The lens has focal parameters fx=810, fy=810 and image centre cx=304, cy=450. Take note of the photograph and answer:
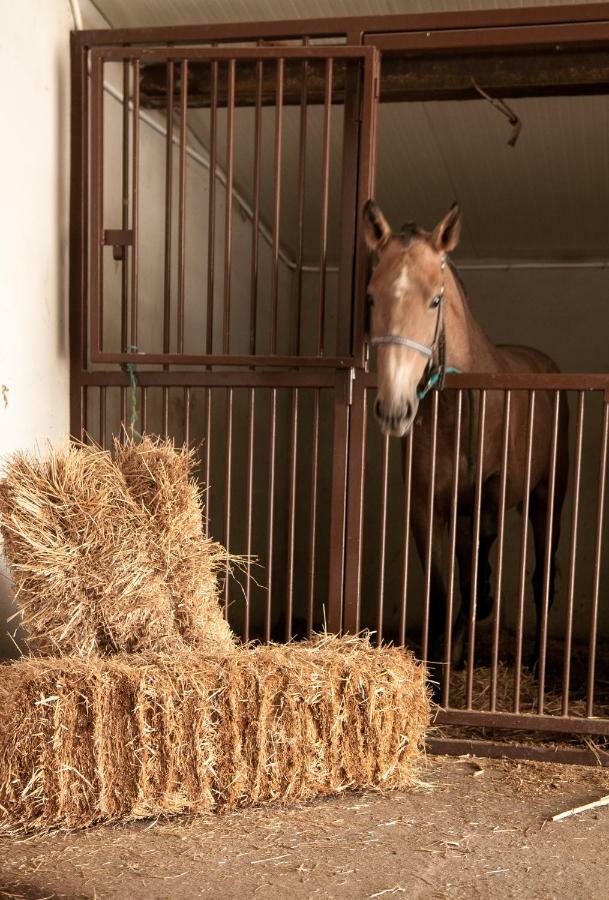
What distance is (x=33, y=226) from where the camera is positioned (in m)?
2.57

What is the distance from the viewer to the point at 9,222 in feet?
7.95

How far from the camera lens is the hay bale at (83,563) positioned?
6.99ft

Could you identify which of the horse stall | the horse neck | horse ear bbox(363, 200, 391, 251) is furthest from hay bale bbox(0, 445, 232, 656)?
the horse neck

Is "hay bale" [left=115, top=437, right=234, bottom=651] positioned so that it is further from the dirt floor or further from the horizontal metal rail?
the horizontal metal rail

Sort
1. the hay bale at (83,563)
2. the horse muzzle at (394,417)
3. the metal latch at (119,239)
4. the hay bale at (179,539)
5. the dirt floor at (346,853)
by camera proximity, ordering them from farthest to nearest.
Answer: the metal latch at (119,239) < the horse muzzle at (394,417) < the hay bale at (179,539) < the hay bale at (83,563) < the dirt floor at (346,853)

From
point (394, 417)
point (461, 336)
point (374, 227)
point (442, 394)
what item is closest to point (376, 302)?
point (374, 227)

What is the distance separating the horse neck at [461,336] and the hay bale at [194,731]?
117 centimetres

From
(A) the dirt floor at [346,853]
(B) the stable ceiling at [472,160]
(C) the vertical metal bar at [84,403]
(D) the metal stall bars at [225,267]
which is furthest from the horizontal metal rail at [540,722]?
(B) the stable ceiling at [472,160]

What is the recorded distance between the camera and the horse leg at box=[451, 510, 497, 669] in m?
3.44

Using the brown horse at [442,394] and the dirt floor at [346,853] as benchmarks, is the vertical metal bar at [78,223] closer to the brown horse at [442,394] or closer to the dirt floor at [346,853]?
the brown horse at [442,394]

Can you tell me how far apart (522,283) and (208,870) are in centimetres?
437

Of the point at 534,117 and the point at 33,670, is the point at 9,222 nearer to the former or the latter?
the point at 33,670

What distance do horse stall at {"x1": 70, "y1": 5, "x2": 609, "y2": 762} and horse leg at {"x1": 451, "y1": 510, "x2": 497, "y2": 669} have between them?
2 cm

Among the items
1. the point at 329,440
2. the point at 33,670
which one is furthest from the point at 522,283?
the point at 33,670
